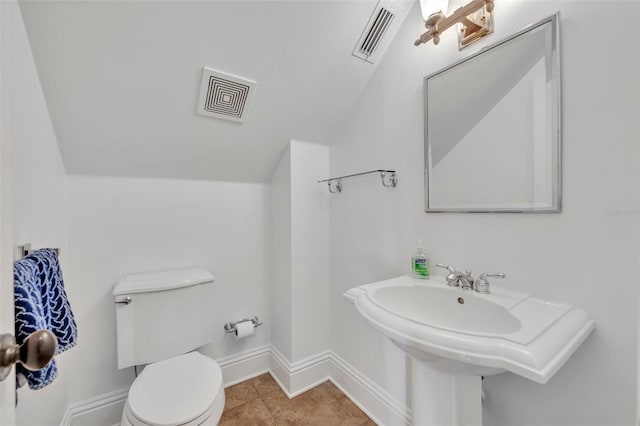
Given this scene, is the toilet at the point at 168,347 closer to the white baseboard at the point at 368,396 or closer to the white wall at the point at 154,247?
the white wall at the point at 154,247

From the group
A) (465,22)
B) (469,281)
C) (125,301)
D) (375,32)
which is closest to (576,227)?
(469,281)

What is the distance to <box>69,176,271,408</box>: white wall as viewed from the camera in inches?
55.7

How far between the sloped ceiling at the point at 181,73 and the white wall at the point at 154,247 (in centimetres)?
12

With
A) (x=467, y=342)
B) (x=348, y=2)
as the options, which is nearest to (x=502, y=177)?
(x=467, y=342)

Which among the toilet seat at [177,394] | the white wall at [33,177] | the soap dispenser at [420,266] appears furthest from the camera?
the soap dispenser at [420,266]

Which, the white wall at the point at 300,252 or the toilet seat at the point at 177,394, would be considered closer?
the toilet seat at the point at 177,394

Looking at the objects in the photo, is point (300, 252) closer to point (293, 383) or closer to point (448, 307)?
point (293, 383)

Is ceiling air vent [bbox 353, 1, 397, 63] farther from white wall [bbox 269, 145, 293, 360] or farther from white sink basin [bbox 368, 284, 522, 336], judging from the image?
white sink basin [bbox 368, 284, 522, 336]

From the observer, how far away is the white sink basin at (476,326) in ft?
2.11

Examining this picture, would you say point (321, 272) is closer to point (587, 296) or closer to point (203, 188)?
point (203, 188)

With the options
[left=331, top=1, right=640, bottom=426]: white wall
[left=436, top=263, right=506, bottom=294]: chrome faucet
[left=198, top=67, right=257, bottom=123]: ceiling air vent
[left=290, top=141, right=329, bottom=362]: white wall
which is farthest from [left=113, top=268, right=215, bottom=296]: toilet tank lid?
[left=436, top=263, right=506, bottom=294]: chrome faucet

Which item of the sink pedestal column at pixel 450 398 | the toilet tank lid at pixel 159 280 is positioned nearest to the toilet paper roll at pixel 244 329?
the toilet tank lid at pixel 159 280

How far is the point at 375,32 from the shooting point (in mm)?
1390

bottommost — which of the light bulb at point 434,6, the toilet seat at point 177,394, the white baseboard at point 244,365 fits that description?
the white baseboard at point 244,365
